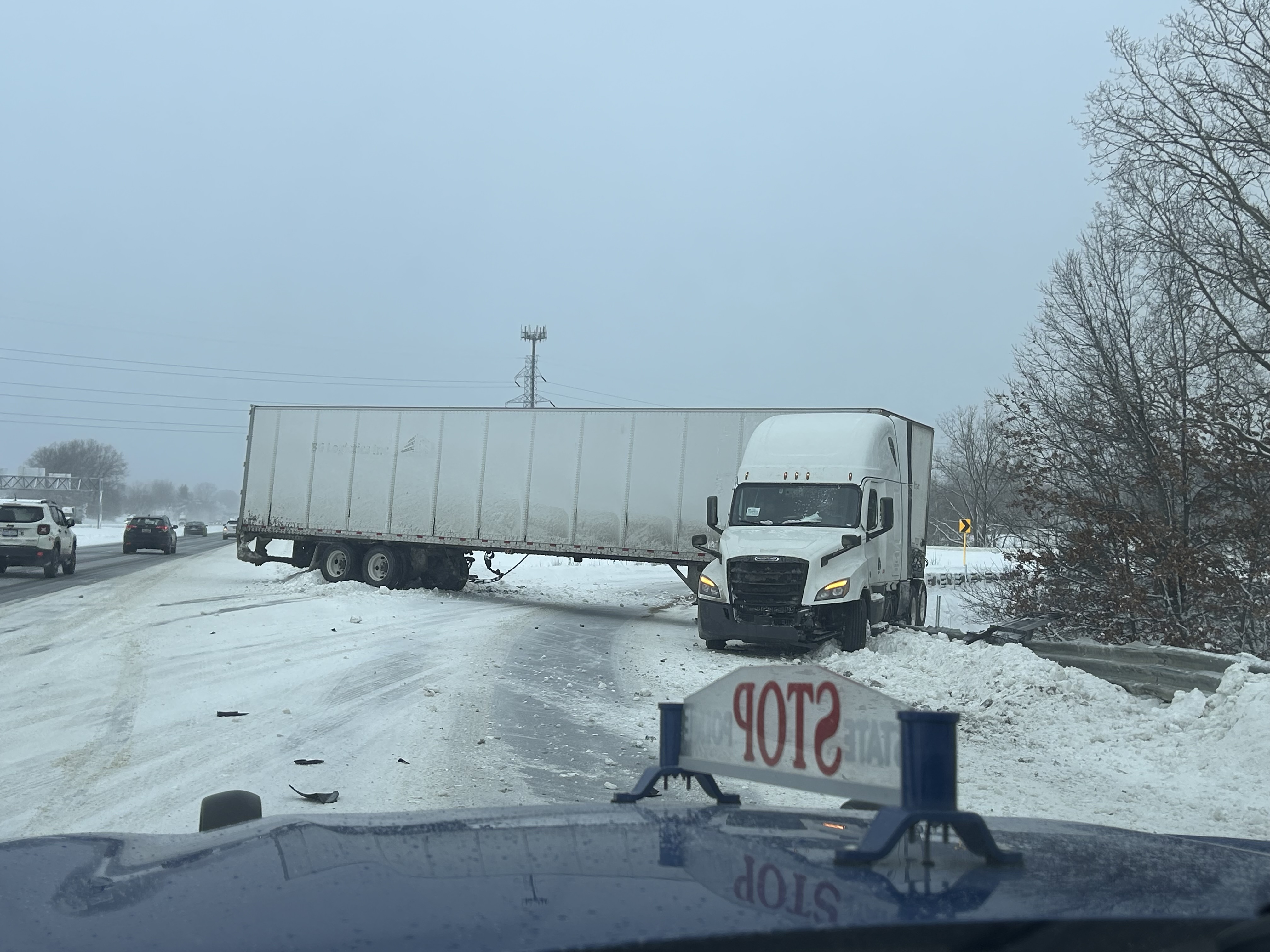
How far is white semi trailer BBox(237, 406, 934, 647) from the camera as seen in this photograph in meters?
16.5

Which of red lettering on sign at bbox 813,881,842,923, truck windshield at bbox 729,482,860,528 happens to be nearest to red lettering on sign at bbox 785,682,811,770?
red lettering on sign at bbox 813,881,842,923

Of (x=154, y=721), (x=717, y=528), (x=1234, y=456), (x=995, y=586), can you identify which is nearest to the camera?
(x=154, y=721)

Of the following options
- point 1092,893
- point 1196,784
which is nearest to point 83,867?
point 1092,893

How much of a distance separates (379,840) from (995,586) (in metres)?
22.3

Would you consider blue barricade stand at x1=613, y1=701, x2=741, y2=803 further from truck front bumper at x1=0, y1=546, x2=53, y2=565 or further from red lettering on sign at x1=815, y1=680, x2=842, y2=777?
truck front bumper at x1=0, y1=546, x2=53, y2=565

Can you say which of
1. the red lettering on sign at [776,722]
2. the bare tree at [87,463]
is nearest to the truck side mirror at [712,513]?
the red lettering on sign at [776,722]

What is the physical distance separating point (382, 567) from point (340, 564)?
128 centimetres

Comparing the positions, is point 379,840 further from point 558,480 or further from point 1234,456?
point 558,480

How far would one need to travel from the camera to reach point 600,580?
114 feet

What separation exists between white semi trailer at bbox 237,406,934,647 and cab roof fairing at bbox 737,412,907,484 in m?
0.03

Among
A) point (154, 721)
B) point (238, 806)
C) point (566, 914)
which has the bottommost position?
point (154, 721)

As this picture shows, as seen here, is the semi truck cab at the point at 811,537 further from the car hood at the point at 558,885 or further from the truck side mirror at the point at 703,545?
the car hood at the point at 558,885

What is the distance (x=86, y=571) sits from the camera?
32.1m

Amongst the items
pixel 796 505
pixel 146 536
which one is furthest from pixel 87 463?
pixel 796 505
